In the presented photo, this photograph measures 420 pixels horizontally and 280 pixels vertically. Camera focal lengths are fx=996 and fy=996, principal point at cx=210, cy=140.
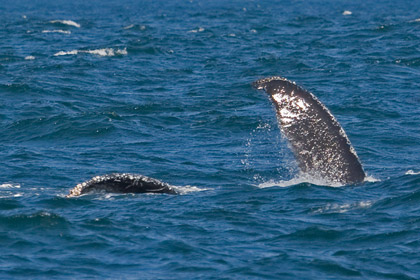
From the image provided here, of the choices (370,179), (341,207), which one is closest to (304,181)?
(341,207)

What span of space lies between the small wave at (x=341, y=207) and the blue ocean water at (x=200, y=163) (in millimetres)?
27

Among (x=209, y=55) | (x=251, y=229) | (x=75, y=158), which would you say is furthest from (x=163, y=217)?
(x=209, y=55)

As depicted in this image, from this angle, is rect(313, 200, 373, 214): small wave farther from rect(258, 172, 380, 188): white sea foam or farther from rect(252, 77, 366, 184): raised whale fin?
rect(252, 77, 366, 184): raised whale fin

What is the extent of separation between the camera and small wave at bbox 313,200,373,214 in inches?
682

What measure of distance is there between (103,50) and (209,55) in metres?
5.51

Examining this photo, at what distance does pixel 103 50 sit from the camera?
47.6 meters

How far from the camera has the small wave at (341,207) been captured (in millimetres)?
17328

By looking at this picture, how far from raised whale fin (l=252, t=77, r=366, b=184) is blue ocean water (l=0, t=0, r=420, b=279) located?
3.97 feet

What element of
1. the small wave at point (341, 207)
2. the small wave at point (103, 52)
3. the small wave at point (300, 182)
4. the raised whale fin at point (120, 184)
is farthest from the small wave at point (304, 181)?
the small wave at point (103, 52)

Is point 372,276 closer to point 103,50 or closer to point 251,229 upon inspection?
point 251,229

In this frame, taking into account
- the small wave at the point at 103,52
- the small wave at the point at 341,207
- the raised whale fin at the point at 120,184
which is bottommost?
the small wave at the point at 103,52

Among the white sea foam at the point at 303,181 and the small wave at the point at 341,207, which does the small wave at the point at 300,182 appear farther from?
the small wave at the point at 341,207

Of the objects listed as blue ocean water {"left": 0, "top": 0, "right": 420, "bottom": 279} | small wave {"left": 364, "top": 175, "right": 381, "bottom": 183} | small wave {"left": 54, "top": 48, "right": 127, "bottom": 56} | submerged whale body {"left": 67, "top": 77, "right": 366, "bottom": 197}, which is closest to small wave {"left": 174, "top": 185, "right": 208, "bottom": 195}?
blue ocean water {"left": 0, "top": 0, "right": 420, "bottom": 279}

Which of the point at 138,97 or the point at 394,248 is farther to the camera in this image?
the point at 138,97
